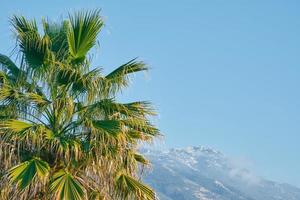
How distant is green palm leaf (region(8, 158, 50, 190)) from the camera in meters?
15.0

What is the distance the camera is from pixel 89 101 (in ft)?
56.9

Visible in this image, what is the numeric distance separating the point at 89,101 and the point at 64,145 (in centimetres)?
181

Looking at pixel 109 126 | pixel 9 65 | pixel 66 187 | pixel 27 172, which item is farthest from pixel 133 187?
pixel 9 65

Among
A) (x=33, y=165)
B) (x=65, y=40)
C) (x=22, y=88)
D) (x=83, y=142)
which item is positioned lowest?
(x=33, y=165)

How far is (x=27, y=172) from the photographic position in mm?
15305

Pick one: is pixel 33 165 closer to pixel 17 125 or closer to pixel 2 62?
pixel 17 125

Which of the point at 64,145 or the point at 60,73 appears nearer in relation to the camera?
the point at 64,145

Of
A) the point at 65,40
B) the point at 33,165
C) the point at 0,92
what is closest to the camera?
the point at 33,165

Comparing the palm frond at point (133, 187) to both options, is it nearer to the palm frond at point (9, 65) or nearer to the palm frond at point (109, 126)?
the palm frond at point (109, 126)

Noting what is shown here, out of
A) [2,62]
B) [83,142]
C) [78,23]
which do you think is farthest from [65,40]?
[83,142]

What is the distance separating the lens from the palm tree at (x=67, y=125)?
1570 centimetres

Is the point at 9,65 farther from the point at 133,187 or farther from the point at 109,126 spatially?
the point at 133,187

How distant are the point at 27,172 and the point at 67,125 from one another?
1979 millimetres

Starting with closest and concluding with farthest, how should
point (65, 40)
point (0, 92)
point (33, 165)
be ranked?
point (33, 165)
point (0, 92)
point (65, 40)
